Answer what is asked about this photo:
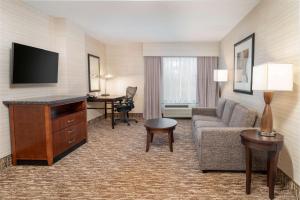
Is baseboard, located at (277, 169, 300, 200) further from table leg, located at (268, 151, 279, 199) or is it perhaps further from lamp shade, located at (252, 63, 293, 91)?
lamp shade, located at (252, 63, 293, 91)

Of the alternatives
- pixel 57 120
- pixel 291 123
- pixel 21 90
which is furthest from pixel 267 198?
pixel 21 90

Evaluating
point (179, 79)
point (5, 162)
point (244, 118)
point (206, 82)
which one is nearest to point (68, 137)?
point (5, 162)

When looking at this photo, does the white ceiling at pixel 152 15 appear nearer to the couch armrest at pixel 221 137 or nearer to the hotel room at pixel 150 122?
the hotel room at pixel 150 122

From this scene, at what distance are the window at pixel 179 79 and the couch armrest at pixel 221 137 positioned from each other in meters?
4.22

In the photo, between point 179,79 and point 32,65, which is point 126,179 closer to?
point 32,65

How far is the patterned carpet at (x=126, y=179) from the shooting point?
2.30 meters

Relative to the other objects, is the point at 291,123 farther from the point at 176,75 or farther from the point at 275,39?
the point at 176,75

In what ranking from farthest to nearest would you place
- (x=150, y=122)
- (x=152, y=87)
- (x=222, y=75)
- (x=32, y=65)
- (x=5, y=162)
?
(x=152, y=87)
(x=222, y=75)
(x=150, y=122)
(x=32, y=65)
(x=5, y=162)

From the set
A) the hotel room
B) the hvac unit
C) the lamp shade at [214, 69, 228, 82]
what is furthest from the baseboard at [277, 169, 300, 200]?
the hvac unit

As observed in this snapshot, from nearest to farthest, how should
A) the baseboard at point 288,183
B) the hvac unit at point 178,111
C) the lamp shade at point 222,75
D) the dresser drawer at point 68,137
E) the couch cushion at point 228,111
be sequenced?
the baseboard at point 288,183 < the dresser drawer at point 68,137 < the couch cushion at point 228,111 < the lamp shade at point 222,75 < the hvac unit at point 178,111

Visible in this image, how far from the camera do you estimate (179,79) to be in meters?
6.91

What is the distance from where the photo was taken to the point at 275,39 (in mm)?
2717

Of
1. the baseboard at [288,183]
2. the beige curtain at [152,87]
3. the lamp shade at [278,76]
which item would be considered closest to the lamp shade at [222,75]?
the beige curtain at [152,87]

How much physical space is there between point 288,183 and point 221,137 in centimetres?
88
